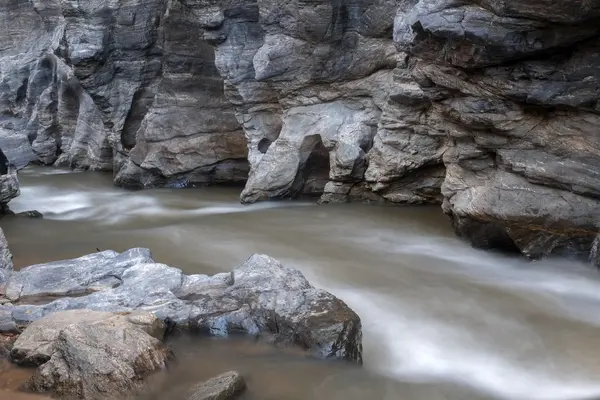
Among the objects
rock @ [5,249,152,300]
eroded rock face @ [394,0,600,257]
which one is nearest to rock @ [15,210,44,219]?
rock @ [5,249,152,300]

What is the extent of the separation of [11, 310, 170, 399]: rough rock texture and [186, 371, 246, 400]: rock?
1.67ft

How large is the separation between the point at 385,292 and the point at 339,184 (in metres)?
5.19

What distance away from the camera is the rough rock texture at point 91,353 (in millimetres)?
4684

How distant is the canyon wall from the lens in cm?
740

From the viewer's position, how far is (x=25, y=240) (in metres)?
10.0

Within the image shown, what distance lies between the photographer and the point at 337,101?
12680 millimetres

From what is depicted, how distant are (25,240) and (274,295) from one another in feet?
19.1

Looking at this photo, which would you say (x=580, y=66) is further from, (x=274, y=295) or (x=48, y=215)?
(x=48, y=215)

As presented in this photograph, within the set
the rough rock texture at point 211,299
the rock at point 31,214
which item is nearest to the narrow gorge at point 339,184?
the rough rock texture at point 211,299

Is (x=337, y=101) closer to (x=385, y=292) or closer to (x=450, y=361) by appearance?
(x=385, y=292)

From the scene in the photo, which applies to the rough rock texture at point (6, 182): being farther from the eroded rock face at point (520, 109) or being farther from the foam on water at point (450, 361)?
the foam on water at point (450, 361)

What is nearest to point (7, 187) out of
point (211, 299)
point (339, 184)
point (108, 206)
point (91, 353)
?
point (108, 206)

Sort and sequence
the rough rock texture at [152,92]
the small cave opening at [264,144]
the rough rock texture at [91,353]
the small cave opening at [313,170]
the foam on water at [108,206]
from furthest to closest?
the rough rock texture at [152,92], the small cave opening at [264,144], the small cave opening at [313,170], the foam on water at [108,206], the rough rock texture at [91,353]

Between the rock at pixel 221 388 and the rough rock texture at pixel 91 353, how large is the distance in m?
0.51
